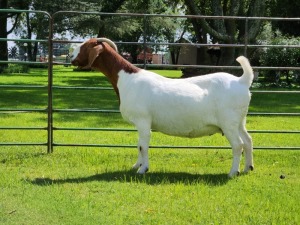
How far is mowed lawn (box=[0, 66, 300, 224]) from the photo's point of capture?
5.58 metres

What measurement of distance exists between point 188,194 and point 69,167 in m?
2.11

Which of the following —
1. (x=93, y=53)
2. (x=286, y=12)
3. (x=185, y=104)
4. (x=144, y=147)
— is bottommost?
(x=144, y=147)

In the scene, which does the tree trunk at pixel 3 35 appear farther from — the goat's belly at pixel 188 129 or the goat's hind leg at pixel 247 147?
the goat's hind leg at pixel 247 147

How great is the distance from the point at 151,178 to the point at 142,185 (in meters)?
0.44

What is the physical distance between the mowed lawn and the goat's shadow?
12mm

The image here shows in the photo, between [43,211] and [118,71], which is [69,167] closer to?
[118,71]

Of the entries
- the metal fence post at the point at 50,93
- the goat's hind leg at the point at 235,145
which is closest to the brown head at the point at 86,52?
the metal fence post at the point at 50,93

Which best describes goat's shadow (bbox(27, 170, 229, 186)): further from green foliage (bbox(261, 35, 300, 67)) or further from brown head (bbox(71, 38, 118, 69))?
green foliage (bbox(261, 35, 300, 67))

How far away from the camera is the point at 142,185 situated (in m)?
6.79

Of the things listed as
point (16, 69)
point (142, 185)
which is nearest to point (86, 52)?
point (142, 185)

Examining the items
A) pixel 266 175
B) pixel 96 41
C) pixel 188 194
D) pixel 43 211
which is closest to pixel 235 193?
pixel 188 194

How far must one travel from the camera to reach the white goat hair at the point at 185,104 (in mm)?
7293

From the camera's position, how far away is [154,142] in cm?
1030

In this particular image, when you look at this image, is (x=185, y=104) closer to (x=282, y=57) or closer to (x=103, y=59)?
(x=103, y=59)
